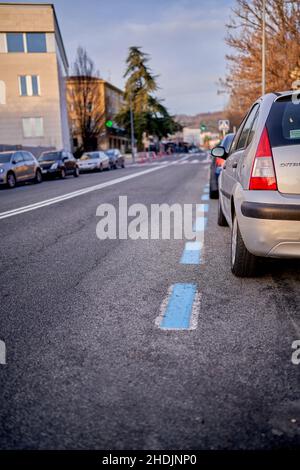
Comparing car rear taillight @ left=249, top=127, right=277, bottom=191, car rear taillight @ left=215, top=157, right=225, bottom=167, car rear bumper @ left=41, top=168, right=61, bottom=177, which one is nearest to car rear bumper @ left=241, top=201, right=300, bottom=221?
car rear taillight @ left=249, top=127, right=277, bottom=191

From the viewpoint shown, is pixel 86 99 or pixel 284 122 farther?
pixel 86 99

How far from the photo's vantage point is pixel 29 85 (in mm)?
41562

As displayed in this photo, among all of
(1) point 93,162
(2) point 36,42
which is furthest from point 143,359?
(2) point 36,42

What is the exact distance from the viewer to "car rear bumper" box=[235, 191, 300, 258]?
327cm

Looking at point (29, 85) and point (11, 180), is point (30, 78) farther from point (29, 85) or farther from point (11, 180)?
point (11, 180)

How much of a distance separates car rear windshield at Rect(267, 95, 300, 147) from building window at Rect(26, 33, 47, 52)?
136 ft

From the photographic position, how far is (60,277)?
4.16m

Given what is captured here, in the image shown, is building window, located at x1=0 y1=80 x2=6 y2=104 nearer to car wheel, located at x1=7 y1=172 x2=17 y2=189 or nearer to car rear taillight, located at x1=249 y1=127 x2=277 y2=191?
car wheel, located at x1=7 y1=172 x2=17 y2=189

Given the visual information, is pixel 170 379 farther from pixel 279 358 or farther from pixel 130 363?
pixel 279 358

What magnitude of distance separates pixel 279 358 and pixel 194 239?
11.3 feet

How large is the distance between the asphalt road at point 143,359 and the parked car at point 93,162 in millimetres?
25352

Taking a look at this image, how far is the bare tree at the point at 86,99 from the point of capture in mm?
43062

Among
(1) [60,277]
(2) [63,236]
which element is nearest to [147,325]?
(1) [60,277]

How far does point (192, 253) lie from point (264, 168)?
181 cm
